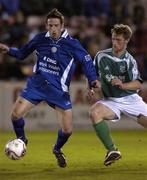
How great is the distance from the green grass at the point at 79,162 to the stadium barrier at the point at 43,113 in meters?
1.57

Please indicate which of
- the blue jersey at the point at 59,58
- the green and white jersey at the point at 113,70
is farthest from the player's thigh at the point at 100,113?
the blue jersey at the point at 59,58

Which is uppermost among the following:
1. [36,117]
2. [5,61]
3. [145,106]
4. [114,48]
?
[114,48]

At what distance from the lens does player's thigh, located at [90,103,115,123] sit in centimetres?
911

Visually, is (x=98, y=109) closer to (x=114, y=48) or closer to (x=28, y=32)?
(x=114, y=48)

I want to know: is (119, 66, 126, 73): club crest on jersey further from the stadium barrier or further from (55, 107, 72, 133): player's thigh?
the stadium barrier

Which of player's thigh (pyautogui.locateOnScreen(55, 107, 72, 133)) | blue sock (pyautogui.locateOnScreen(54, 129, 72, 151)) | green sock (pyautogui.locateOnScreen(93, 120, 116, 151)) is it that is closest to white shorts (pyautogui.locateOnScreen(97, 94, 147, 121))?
green sock (pyautogui.locateOnScreen(93, 120, 116, 151))

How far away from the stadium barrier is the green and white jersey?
21.4ft

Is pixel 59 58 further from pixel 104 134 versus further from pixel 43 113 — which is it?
pixel 43 113

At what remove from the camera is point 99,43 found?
56.8ft

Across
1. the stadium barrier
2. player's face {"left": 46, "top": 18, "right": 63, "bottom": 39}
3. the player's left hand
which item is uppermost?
player's face {"left": 46, "top": 18, "right": 63, "bottom": 39}

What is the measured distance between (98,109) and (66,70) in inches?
26.1

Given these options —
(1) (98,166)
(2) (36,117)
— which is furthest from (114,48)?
(2) (36,117)

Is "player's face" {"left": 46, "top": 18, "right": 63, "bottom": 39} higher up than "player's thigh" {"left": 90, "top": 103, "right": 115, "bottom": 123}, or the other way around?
"player's face" {"left": 46, "top": 18, "right": 63, "bottom": 39}

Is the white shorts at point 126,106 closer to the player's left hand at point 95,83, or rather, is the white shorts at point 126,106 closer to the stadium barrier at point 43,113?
the player's left hand at point 95,83
